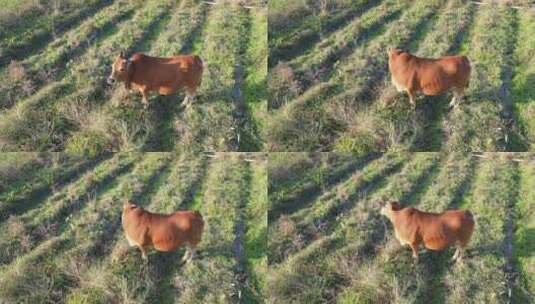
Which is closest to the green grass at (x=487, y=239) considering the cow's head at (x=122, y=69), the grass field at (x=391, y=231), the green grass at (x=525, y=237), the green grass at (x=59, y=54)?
the grass field at (x=391, y=231)

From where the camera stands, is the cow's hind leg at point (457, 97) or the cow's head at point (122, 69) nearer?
the cow's head at point (122, 69)

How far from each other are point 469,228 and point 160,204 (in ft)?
18.4

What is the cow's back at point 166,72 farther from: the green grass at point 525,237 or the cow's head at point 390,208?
the green grass at point 525,237

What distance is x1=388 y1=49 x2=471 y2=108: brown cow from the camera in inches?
426

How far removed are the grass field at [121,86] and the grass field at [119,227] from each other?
0.99m

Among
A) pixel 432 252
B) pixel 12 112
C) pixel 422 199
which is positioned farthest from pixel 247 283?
pixel 12 112

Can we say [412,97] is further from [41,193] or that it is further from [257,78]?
[41,193]

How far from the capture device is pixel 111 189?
39.0 ft

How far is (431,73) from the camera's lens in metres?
10.8

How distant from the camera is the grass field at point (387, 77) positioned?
11141 millimetres

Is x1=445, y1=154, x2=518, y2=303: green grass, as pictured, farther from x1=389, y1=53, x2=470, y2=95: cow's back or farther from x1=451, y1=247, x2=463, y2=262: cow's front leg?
x1=389, y1=53, x2=470, y2=95: cow's back

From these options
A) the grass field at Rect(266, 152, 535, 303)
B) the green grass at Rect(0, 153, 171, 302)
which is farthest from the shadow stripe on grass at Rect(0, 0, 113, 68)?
the grass field at Rect(266, 152, 535, 303)

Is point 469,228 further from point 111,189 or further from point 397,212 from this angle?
point 111,189

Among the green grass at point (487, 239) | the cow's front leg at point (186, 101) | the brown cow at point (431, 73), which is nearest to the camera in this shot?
the green grass at point (487, 239)
